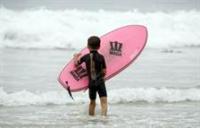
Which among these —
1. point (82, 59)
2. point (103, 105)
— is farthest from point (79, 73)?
point (103, 105)

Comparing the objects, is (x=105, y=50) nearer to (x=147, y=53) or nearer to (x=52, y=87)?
(x=52, y=87)

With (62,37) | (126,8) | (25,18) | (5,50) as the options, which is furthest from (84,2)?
(5,50)

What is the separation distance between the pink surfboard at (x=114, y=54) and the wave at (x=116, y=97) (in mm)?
1064

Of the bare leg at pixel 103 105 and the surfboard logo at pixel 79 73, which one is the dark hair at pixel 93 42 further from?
the bare leg at pixel 103 105

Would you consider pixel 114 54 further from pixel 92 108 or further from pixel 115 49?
pixel 92 108

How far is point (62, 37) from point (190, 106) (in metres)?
10.0

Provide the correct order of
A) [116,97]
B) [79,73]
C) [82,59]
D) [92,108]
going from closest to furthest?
[82,59], [92,108], [79,73], [116,97]

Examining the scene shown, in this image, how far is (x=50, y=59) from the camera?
14312 millimetres

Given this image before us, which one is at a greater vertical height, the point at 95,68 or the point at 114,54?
the point at 114,54

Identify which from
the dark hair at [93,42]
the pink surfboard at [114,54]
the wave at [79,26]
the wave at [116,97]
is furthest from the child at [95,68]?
the wave at [79,26]

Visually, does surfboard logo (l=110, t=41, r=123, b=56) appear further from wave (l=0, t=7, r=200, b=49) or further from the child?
wave (l=0, t=7, r=200, b=49)

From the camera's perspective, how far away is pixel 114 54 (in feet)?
29.2

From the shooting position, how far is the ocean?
27.8 feet

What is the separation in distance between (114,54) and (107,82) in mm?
2761
